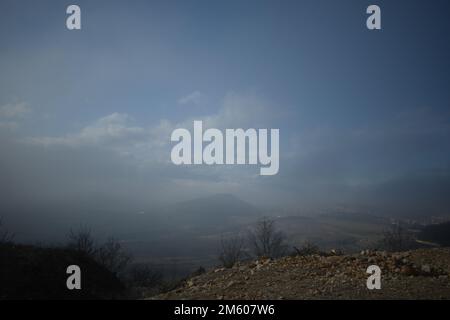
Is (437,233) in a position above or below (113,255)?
below

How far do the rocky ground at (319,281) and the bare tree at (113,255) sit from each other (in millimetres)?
29268

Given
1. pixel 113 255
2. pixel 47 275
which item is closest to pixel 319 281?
pixel 47 275

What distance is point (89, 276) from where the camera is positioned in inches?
779

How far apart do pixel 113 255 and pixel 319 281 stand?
1360 inches

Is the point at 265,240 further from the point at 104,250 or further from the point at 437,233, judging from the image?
the point at 437,233

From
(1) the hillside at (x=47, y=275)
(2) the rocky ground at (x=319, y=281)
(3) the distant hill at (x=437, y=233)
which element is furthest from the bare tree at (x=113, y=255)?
(3) the distant hill at (x=437, y=233)

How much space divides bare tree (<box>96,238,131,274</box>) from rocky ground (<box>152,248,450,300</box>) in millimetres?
29268

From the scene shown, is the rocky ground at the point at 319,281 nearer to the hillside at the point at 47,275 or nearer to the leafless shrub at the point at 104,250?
the hillside at the point at 47,275

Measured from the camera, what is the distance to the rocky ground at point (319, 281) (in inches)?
313

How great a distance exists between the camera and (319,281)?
8.88m

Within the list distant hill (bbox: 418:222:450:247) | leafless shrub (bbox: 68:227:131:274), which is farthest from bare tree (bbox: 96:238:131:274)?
distant hill (bbox: 418:222:450:247)

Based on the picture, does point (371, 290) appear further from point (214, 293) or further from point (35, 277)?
point (35, 277)
